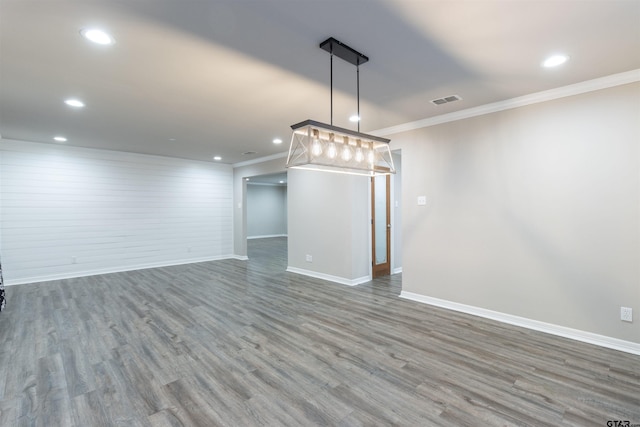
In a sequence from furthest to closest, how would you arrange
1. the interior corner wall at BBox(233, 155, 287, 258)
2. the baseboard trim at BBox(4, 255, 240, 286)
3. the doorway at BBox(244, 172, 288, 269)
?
the doorway at BBox(244, 172, 288, 269) → the interior corner wall at BBox(233, 155, 287, 258) → the baseboard trim at BBox(4, 255, 240, 286)

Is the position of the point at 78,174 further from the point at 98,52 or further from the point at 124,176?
the point at 98,52

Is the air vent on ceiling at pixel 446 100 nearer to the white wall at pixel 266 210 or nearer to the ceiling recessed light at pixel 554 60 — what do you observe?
the ceiling recessed light at pixel 554 60

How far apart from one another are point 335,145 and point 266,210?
11.7 meters

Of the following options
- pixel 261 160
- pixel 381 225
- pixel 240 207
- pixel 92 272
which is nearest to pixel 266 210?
pixel 240 207

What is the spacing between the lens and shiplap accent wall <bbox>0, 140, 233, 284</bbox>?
5.67 meters

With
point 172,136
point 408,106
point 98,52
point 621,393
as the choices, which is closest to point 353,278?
point 408,106

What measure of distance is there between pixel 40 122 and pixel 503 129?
6.41 metres

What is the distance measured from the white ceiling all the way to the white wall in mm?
9365

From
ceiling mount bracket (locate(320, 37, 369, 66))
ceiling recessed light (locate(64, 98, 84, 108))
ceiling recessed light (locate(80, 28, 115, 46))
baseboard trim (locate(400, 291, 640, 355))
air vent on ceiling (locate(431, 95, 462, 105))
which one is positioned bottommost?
baseboard trim (locate(400, 291, 640, 355))

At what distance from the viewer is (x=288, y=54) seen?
2.52 meters

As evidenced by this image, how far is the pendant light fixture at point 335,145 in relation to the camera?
2.41m

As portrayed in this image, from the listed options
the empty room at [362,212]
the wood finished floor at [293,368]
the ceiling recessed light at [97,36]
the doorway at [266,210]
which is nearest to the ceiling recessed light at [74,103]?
the empty room at [362,212]

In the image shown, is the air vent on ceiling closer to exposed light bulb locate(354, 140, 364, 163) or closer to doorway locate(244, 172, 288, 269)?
exposed light bulb locate(354, 140, 364, 163)

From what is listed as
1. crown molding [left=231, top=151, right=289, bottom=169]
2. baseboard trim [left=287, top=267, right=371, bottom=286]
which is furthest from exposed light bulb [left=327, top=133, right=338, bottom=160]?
crown molding [left=231, top=151, right=289, bottom=169]
